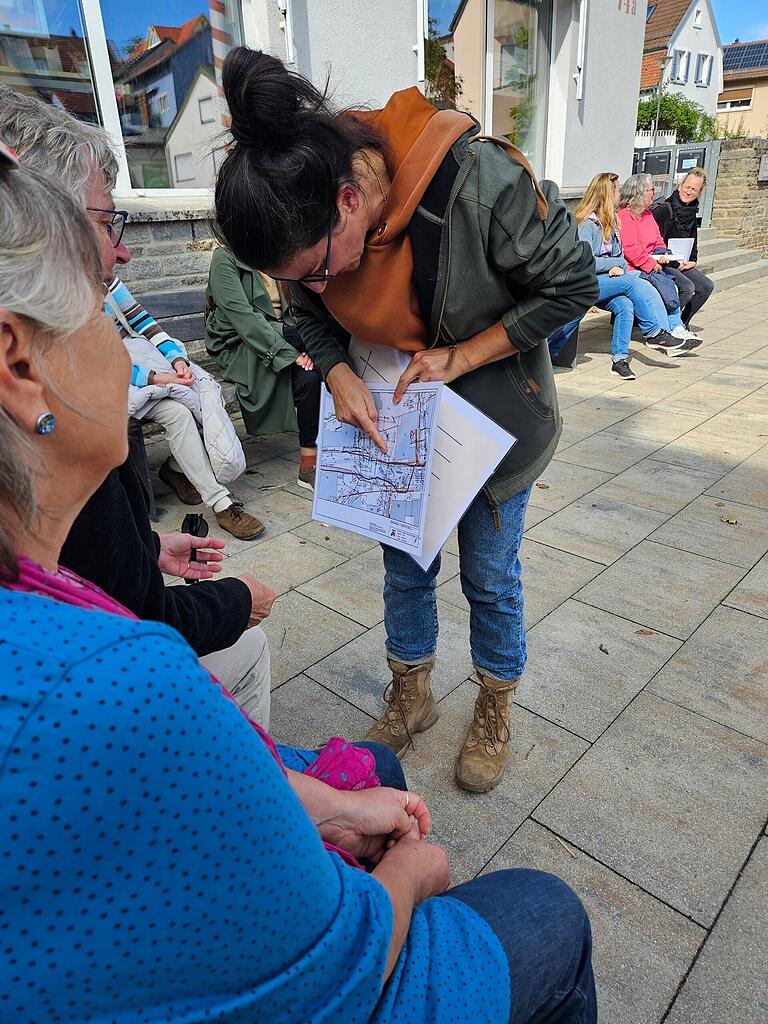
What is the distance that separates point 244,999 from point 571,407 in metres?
5.46

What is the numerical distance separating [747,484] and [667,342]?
132 inches

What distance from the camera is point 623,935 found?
164 cm

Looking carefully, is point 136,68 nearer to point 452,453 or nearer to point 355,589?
Answer: point 355,589

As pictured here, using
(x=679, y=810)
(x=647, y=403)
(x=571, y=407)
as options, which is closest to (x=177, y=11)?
(x=571, y=407)

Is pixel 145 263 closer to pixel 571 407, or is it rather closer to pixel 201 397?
pixel 201 397

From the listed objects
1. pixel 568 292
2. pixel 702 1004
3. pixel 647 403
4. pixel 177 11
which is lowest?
pixel 647 403

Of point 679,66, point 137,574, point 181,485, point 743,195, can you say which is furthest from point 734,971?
point 679,66

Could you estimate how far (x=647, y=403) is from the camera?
570 cm

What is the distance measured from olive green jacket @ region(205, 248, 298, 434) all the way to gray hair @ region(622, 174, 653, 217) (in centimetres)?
496

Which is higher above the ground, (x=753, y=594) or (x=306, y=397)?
(x=306, y=397)

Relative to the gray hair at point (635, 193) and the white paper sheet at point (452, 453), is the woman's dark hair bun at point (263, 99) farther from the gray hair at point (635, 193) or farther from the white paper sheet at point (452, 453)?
the gray hair at point (635, 193)

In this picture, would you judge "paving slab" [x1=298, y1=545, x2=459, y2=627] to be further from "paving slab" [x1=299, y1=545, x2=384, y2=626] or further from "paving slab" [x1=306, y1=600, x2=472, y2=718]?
"paving slab" [x1=306, y1=600, x2=472, y2=718]

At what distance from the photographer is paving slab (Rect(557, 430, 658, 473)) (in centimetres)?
446

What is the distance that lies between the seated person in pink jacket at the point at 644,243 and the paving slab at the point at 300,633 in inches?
224
